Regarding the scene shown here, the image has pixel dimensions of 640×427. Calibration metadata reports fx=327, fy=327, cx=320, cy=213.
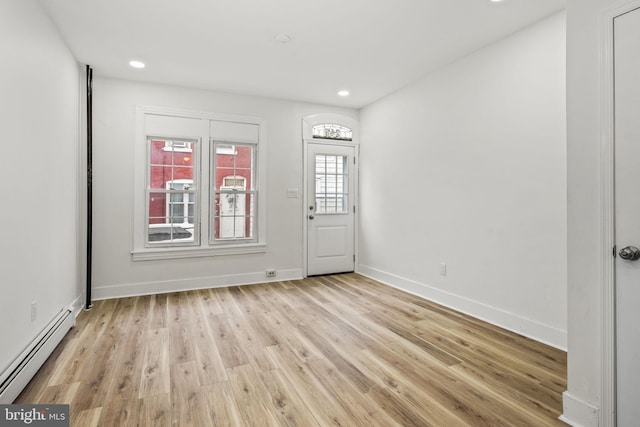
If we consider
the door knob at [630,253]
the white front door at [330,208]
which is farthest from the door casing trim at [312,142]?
the door knob at [630,253]

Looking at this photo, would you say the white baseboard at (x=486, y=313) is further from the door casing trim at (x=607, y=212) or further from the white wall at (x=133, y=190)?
the white wall at (x=133, y=190)

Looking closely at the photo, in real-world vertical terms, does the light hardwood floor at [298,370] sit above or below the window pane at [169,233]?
below

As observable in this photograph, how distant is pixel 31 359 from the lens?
2.12 m

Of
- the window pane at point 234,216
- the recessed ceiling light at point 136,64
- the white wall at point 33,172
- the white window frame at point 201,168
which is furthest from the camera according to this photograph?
the window pane at point 234,216

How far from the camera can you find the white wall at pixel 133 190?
392cm

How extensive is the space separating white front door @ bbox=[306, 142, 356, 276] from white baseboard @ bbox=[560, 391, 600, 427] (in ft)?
11.9

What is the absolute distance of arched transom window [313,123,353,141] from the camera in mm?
5105

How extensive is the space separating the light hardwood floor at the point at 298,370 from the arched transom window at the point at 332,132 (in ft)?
8.98

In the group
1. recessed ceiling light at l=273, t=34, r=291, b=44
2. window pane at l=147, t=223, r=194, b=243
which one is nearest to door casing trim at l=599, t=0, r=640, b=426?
recessed ceiling light at l=273, t=34, r=291, b=44

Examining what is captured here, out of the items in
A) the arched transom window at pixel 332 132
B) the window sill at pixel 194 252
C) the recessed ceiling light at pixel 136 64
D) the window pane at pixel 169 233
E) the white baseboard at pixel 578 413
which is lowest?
the white baseboard at pixel 578 413

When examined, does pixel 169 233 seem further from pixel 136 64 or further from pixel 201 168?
pixel 136 64

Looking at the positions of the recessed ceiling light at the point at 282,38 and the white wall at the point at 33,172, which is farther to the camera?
the recessed ceiling light at the point at 282,38

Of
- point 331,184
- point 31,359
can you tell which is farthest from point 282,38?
point 31,359

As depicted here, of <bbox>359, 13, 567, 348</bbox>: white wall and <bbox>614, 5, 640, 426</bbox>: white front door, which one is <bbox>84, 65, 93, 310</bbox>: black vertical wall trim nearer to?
<bbox>359, 13, 567, 348</bbox>: white wall
